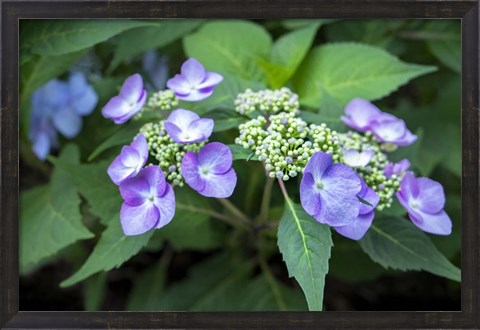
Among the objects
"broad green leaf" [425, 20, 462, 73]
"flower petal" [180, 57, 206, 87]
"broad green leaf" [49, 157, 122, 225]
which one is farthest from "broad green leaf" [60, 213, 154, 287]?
"broad green leaf" [425, 20, 462, 73]

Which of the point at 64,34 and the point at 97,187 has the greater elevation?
the point at 64,34

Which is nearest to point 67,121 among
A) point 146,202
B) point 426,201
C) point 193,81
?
point 193,81

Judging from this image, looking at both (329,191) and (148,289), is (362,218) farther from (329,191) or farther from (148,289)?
(148,289)

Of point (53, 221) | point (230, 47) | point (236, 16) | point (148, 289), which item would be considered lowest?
point (148, 289)

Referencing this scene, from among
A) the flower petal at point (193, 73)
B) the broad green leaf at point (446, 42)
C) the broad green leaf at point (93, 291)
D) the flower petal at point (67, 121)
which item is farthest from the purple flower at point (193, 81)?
the broad green leaf at point (446, 42)

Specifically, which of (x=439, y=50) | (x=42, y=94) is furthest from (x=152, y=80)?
(x=439, y=50)
